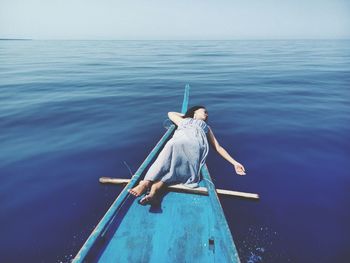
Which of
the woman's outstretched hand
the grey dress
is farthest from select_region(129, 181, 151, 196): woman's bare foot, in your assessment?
the woman's outstretched hand

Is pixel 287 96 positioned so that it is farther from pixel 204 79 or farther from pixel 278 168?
pixel 278 168

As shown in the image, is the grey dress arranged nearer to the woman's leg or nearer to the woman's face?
the woman's leg

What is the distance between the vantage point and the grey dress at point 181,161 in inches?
145

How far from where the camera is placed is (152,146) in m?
6.70

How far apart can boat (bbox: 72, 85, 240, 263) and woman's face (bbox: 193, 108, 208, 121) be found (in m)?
1.72

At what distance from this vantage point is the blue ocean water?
149 inches

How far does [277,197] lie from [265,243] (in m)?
1.28

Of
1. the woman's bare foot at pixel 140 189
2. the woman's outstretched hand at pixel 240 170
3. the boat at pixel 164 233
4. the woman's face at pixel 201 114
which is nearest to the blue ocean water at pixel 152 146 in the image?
the woman's outstretched hand at pixel 240 170

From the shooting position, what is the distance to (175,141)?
369cm

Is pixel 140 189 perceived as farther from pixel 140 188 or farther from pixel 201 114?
pixel 201 114

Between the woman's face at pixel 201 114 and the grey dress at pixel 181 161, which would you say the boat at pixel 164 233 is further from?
the woman's face at pixel 201 114

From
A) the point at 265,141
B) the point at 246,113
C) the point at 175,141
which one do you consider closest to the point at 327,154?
the point at 265,141

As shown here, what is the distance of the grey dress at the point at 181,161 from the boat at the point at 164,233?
30 cm

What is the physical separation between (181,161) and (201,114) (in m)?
1.50
